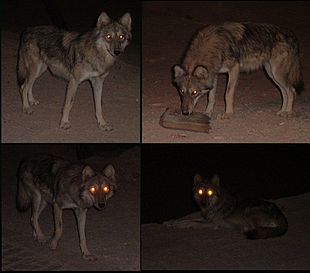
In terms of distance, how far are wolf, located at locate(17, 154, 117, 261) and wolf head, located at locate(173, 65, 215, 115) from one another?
98cm

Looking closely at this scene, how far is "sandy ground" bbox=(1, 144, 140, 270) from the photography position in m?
5.88

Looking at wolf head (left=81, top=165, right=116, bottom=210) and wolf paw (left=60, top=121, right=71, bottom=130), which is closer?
wolf head (left=81, top=165, right=116, bottom=210)

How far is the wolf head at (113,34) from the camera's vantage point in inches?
233

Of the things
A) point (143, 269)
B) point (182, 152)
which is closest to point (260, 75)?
point (182, 152)

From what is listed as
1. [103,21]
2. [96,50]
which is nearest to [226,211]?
[96,50]

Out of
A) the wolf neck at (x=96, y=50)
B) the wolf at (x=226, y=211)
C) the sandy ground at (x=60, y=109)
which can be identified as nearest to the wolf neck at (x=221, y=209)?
the wolf at (x=226, y=211)

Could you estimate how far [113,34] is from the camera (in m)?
5.95

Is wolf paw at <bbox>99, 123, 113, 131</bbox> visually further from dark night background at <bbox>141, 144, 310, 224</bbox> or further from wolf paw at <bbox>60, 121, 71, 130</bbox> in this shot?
dark night background at <bbox>141, 144, 310, 224</bbox>

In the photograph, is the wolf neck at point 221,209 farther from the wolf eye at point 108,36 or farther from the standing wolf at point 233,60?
the wolf eye at point 108,36

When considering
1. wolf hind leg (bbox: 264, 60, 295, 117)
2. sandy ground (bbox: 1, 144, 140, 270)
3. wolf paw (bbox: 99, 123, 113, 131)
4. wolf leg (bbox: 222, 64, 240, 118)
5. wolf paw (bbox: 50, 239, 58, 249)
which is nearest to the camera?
sandy ground (bbox: 1, 144, 140, 270)

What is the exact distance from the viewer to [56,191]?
5.97 metres

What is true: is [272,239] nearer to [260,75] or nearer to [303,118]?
[303,118]

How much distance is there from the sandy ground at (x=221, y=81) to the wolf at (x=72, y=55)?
2.73 ft

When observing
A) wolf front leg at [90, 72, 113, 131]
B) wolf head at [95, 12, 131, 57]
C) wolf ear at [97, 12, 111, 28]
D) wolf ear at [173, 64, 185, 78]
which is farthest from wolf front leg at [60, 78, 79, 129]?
wolf ear at [173, 64, 185, 78]
